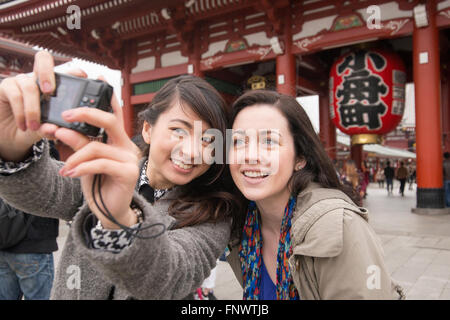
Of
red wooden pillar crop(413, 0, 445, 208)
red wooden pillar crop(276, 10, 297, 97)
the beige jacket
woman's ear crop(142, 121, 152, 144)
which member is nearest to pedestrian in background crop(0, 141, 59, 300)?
woman's ear crop(142, 121, 152, 144)

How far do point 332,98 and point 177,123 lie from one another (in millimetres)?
6703

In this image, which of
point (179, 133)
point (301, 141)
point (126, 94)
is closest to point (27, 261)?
point (179, 133)

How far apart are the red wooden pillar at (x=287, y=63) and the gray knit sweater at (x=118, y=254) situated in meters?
6.29

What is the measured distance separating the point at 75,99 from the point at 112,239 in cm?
32

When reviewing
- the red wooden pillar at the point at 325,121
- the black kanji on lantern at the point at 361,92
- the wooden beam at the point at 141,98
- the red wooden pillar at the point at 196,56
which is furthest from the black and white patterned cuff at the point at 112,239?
the red wooden pillar at the point at 325,121

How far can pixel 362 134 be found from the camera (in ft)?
23.6

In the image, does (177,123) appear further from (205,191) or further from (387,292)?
(387,292)

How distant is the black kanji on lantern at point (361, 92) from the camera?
6676 millimetres

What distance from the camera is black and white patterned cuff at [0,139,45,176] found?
2.97ft

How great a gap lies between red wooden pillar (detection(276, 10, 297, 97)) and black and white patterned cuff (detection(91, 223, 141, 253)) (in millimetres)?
6688

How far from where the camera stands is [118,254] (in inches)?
28.8

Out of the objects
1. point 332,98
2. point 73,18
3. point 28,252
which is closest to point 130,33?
point 73,18

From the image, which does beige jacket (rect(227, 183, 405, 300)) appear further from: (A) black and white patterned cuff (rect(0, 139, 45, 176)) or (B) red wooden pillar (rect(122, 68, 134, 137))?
(B) red wooden pillar (rect(122, 68, 134, 137))

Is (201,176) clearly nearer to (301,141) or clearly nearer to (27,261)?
(301,141)
